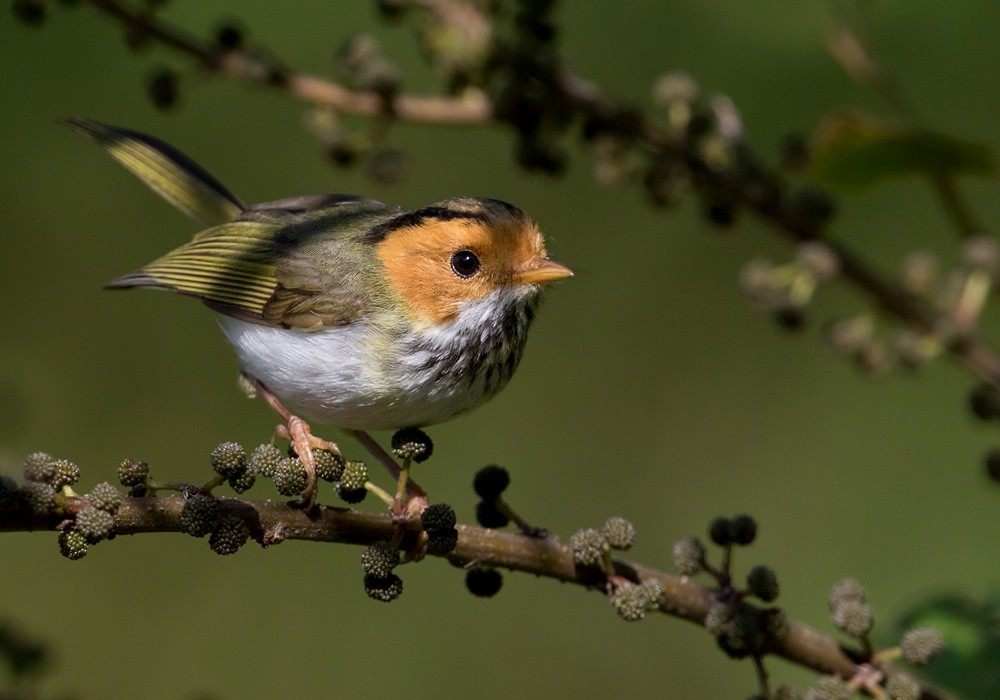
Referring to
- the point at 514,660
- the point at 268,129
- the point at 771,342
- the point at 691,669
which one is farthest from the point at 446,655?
the point at 268,129

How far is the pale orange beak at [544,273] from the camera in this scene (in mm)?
3072

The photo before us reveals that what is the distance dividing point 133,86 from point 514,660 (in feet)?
9.89

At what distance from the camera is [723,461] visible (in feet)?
17.4

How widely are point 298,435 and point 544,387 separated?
2722 millimetres

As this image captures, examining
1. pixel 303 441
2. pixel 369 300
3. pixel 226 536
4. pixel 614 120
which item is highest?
pixel 614 120

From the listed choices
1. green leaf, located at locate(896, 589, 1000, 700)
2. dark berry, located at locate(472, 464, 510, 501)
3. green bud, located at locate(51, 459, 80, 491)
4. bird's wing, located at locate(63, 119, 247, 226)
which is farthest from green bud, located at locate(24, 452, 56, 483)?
bird's wing, located at locate(63, 119, 247, 226)

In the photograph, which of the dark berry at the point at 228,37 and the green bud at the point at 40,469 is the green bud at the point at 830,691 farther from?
the dark berry at the point at 228,37

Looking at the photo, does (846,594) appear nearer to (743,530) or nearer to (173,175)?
(743,530)

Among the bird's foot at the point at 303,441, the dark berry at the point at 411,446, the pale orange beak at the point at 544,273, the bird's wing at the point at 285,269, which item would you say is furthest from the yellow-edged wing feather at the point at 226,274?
the dark berry at the point at 411,446

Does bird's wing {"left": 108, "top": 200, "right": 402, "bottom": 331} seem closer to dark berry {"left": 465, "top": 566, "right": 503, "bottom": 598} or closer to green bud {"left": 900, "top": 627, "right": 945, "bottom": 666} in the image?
dark berry {"left": 465, "top": 566, "right": 503, "bottom": 598}

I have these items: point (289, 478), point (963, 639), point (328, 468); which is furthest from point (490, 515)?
point (963, 639)

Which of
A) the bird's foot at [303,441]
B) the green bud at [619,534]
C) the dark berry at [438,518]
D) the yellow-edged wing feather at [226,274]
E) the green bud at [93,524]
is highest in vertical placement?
the yellow-edged wing feather at [226,274]

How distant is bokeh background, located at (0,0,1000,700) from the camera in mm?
4914

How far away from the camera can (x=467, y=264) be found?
10.3ft
